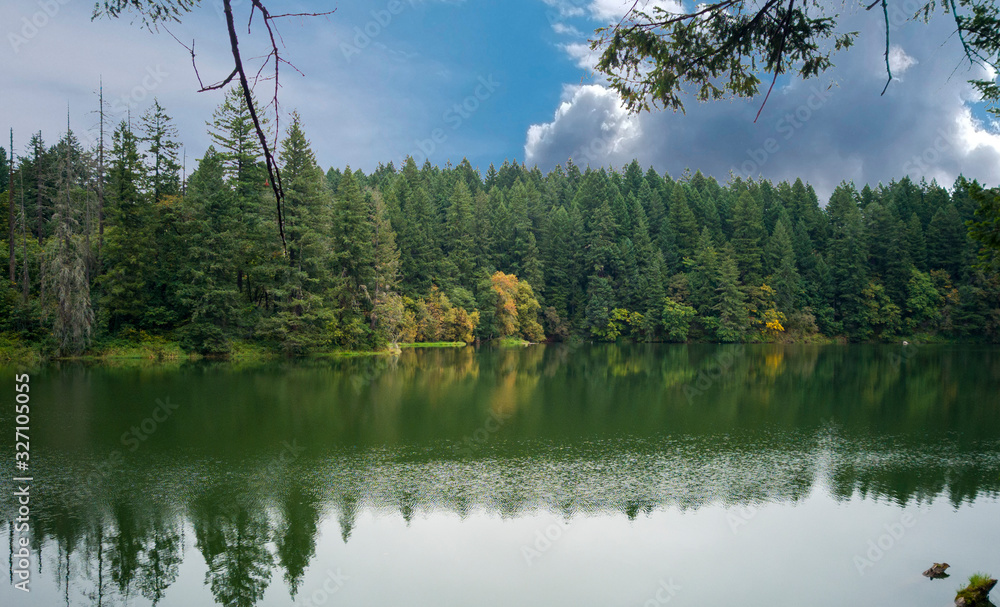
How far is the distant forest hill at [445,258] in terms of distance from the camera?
3003 cm

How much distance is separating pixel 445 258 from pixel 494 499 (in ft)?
133

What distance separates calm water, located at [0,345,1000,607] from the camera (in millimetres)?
6953

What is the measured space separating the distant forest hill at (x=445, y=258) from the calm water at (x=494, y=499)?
11.6 m

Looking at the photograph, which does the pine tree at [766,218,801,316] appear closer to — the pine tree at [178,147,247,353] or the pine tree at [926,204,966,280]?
the pine tree at [926,204,966,280]

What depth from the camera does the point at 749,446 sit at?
43.9ft

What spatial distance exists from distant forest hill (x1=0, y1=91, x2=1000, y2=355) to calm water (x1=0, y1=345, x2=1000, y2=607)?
11.6 metres

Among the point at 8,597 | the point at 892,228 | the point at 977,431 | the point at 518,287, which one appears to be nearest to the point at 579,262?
the point at 518,287

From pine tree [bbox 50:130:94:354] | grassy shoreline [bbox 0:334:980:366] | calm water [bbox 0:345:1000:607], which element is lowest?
calm water [bbox 0:345:1000:607]

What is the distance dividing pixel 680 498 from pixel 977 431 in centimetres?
1048

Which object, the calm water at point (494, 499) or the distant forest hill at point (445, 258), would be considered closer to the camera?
Result: the calm water at point (494, 499)

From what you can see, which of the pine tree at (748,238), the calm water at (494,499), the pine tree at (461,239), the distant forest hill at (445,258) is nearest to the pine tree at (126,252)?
the distant forest hill at (445,258)

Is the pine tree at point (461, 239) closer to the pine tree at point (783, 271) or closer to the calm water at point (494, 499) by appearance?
the pine tree at point (783, 271)

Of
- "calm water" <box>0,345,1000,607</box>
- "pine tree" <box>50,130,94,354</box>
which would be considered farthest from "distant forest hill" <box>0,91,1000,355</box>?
"calm water" <box>0,345,1000,607</box>

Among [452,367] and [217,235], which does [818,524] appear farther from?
[217,235]
